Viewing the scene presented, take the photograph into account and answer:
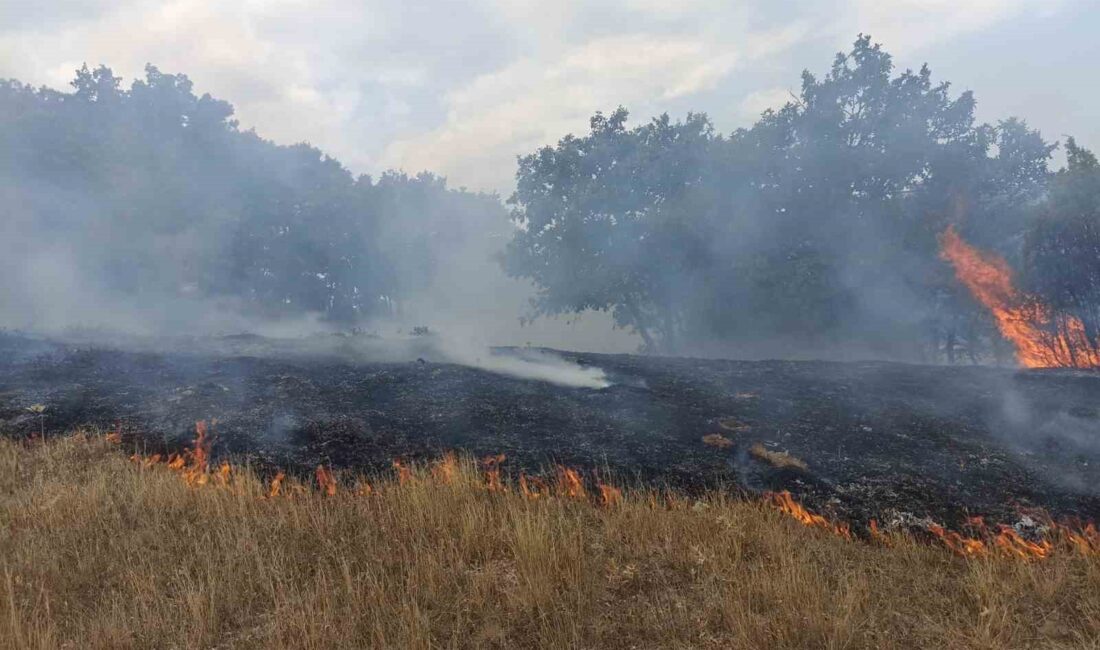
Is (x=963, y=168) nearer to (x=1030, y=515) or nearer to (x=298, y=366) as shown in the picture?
(x=1030, y=515)

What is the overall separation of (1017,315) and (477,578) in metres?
16.8

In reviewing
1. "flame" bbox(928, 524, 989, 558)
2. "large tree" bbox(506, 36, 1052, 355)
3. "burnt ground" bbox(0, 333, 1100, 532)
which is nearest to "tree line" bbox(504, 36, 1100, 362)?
"large tree" bbox(506, 36, 1052, 355)

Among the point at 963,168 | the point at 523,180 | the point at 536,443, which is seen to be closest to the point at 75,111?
the point at 523,180

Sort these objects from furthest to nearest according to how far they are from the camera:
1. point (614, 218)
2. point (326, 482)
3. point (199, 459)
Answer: point (614, 218) < point (199, 459) < point (326, 482)

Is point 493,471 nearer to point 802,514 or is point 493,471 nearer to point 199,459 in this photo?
point 802,514

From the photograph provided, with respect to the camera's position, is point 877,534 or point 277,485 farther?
point 277,485

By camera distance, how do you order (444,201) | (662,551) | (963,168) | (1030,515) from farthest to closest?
1. (444,201)
2. (963,168)
3. (1030,515)
4. (662,551)

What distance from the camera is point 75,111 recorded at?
80.7 feet

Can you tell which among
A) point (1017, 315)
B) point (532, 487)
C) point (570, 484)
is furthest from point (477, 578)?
point (1017, 315)

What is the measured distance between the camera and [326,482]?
21.0 ft

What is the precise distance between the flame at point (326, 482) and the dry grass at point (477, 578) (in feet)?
0.69

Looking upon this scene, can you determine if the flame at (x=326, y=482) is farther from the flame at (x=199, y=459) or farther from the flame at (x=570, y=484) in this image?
the flame at (x=570, y=484)

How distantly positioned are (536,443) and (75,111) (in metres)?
26.4

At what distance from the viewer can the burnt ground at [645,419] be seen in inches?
267
